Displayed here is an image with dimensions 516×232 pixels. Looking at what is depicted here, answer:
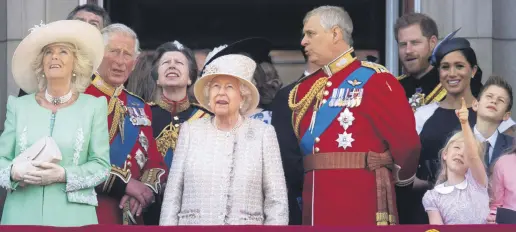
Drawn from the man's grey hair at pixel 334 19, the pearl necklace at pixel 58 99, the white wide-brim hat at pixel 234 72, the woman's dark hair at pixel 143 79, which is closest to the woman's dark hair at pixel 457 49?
the man's grey hair at pixel 334 19

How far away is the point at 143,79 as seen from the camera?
1055cm

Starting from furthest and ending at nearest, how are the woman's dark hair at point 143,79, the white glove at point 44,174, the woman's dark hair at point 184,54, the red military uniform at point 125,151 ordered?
1. the woman's dark hair at point 143,79
2. the woman's dark hair at point 184,54
3. the red military uniform at point 125,151
4. the white glove at point 44,174

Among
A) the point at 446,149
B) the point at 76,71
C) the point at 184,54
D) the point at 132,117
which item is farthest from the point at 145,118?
the point at 446,149

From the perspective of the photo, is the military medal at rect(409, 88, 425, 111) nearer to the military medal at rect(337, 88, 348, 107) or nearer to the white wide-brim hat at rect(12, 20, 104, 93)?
the military medal at rect(337, 88, 348, 107)

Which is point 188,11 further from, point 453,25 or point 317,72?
point 317,72

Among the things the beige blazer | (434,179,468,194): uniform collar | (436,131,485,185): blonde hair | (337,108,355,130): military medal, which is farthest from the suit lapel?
the beige blazer

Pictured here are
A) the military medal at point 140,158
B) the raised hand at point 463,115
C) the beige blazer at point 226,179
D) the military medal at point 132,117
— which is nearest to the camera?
the beige blazer at point 226,179

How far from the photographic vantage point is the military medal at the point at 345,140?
9.09m

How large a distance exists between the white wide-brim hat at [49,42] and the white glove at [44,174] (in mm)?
600

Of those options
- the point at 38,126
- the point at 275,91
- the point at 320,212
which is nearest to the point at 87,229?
the point at 38,126

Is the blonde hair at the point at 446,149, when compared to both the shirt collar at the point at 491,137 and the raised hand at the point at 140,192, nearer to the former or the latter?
the shirt collar at the point at 491,137

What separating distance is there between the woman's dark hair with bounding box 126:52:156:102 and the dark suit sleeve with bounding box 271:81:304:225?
1127 mm

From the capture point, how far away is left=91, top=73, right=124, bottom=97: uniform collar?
31.5 ft

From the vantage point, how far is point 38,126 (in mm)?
8680
